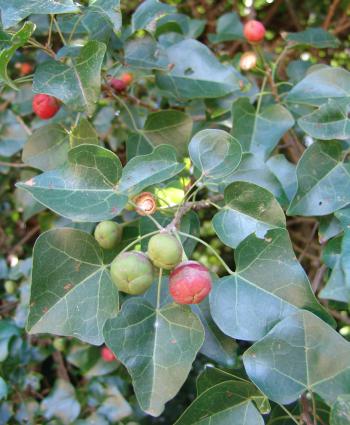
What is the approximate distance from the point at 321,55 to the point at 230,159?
1.86m

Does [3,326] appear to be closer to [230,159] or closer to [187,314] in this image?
[187,314]

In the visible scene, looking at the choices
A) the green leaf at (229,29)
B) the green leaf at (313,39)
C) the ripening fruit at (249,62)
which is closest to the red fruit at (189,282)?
the ripening fruit at (249,62)

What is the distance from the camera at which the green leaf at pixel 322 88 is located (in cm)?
137

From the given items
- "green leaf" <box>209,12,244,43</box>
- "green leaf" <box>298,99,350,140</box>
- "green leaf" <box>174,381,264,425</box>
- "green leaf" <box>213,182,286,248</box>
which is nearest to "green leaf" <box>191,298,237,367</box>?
"green leaf" <box>174,381,264,425</box>

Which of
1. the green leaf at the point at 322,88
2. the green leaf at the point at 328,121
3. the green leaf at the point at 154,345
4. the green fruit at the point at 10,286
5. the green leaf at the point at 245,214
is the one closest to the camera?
the green leaf at the point at 154,345

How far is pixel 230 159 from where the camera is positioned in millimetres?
1111

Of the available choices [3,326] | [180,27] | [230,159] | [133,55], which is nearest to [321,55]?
[180,27]

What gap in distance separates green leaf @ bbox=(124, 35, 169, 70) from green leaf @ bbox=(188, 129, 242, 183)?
35 cm

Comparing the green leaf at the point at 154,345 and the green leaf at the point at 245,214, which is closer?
the green leaf at the point at 154,345

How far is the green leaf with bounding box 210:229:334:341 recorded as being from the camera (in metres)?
0.98

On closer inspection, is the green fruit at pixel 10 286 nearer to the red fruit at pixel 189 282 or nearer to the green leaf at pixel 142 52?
the green leaf at pixel 142 52

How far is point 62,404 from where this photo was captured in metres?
1.59

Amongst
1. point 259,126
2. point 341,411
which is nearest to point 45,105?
point 259,126

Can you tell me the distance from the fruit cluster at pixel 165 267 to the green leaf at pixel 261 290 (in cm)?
9
